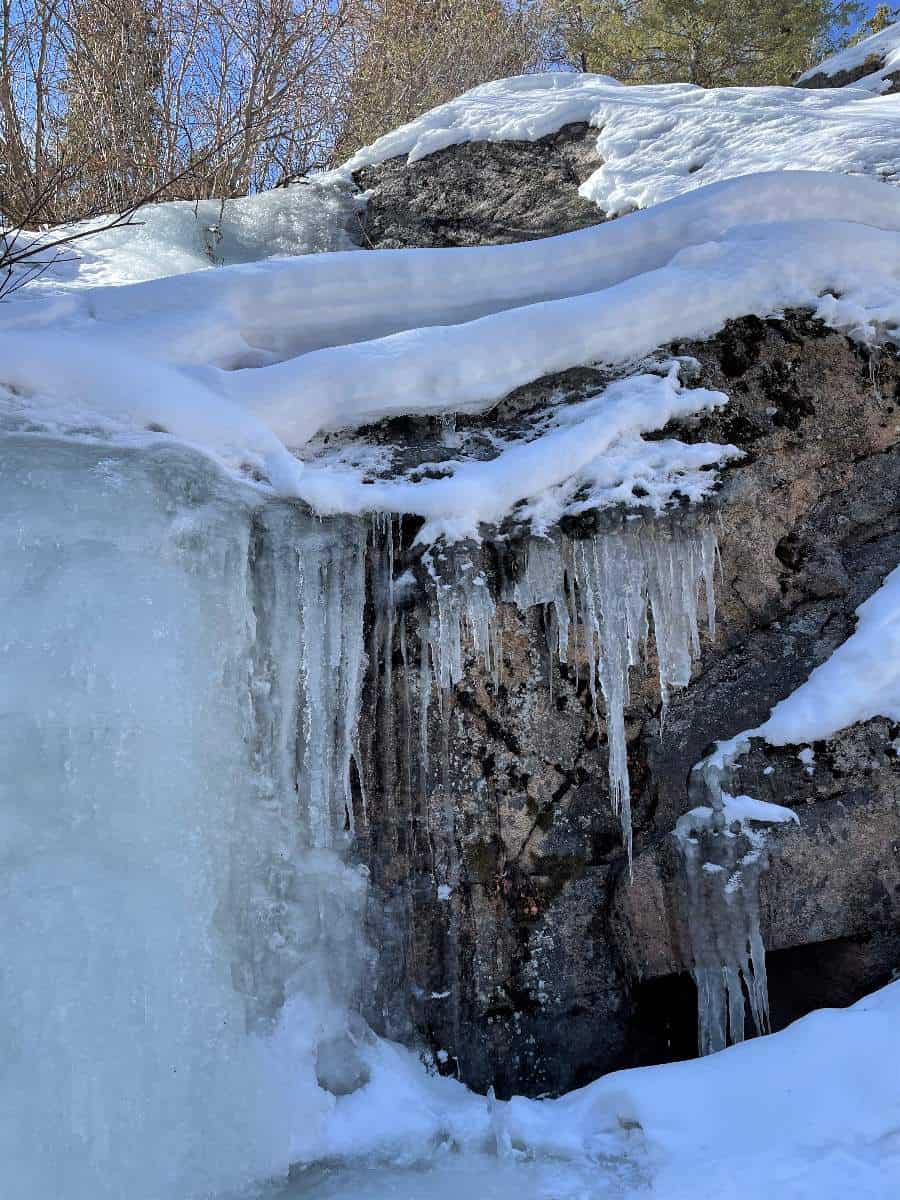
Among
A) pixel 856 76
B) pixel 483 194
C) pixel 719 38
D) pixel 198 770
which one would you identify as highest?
pixel 719 38

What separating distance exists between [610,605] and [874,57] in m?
5.60

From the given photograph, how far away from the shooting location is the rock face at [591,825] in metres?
3.19

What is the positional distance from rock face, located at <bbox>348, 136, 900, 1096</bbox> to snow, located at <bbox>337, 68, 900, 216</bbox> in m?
2.23

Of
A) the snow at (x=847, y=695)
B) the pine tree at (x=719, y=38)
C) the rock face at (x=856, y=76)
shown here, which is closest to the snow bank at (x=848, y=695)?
the snow at (x=847, y=695)

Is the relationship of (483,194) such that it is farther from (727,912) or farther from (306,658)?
(727,912)

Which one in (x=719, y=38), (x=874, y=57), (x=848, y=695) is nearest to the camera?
(x=848, y=695)

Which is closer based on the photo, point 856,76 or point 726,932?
point 726,932

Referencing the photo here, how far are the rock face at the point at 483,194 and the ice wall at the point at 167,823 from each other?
3.45 meters

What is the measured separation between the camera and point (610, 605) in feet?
10.6

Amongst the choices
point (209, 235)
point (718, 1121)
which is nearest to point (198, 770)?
point (718, 1121)

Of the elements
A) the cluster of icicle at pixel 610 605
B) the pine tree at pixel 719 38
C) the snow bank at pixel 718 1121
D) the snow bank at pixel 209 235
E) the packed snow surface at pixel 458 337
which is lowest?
the snow bank at pixel 718 1121

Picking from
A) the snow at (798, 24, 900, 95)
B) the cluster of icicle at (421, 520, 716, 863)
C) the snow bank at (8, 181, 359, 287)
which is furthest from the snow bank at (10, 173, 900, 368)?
the snow at (798, 24, 900, 95)

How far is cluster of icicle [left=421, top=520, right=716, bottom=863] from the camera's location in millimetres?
3199

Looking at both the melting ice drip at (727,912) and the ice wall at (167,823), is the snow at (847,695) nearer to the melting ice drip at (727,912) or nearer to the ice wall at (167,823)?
the melting ice drip at (727,912)
